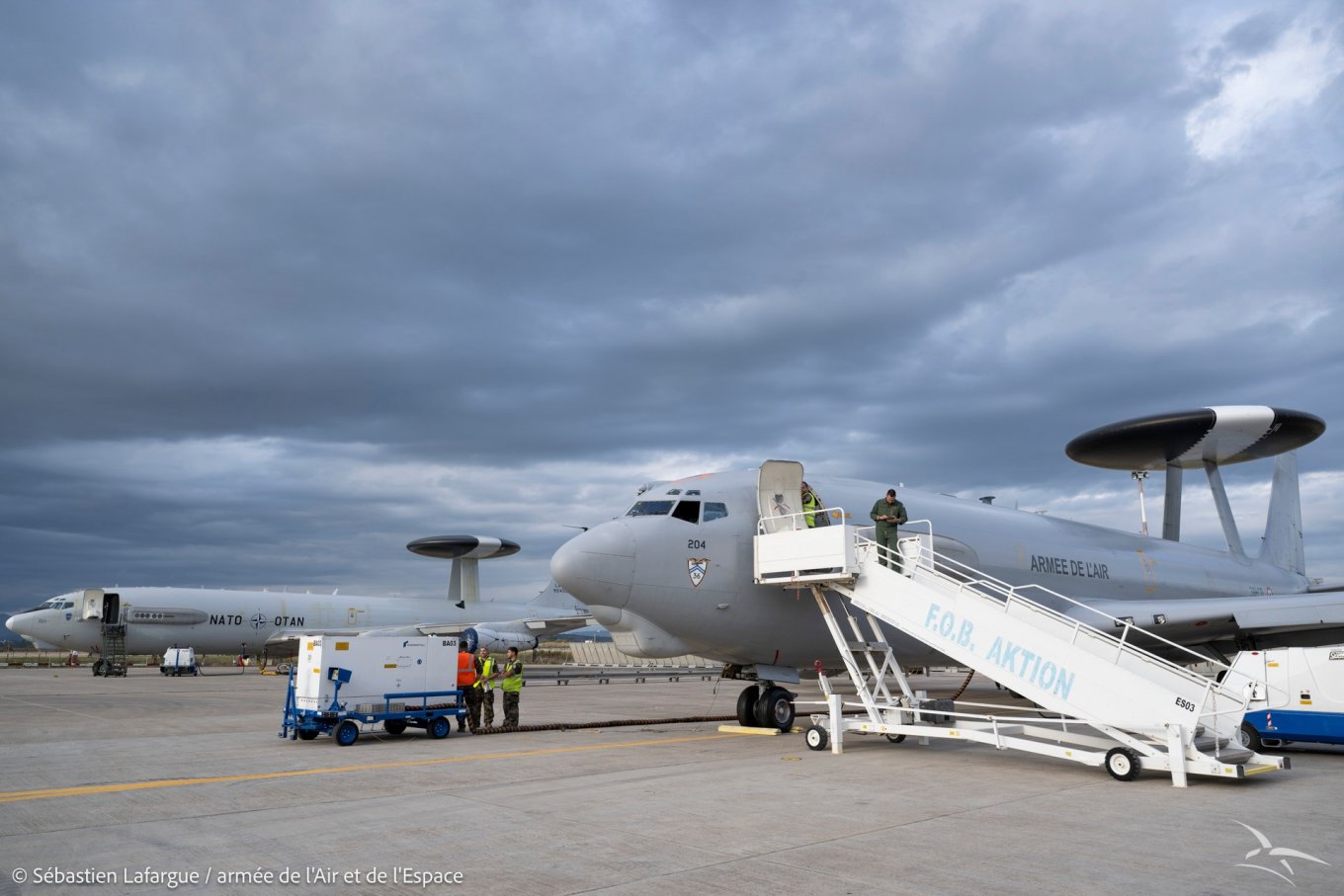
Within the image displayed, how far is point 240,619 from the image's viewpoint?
2061 inches

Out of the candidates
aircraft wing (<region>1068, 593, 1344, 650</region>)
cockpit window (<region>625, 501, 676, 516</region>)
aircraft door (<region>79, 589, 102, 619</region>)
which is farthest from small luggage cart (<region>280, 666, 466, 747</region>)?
aircraft door (<region>79, 589, 102, 619</region>)

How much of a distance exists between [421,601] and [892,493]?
55197 millimetres

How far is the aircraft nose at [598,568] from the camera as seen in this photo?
47.8 ft

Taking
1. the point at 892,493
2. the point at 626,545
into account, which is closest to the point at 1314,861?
the point at 892,493

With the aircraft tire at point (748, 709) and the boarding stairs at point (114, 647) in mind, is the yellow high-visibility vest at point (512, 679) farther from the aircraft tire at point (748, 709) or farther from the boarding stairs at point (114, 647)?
the boarding stairs at point (114, 647)

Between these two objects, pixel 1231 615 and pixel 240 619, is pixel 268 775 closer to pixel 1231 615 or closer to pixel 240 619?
pixel 1231 615

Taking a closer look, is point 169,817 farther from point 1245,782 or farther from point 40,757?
point 1245,782

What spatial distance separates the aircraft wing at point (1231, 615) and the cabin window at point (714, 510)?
31.6 feet

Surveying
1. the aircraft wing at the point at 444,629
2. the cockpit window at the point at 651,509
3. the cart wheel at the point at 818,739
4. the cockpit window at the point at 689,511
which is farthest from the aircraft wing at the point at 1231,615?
the aircraft wing at the point at 444,629

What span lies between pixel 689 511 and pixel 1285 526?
101ft

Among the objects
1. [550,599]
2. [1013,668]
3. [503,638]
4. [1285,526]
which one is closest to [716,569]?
[1013,668]

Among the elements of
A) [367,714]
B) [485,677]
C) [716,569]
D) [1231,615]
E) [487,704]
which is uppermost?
[716,569]

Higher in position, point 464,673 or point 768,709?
point 464,673

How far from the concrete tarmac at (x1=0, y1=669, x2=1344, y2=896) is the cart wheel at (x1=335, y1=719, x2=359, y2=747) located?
454 mm
